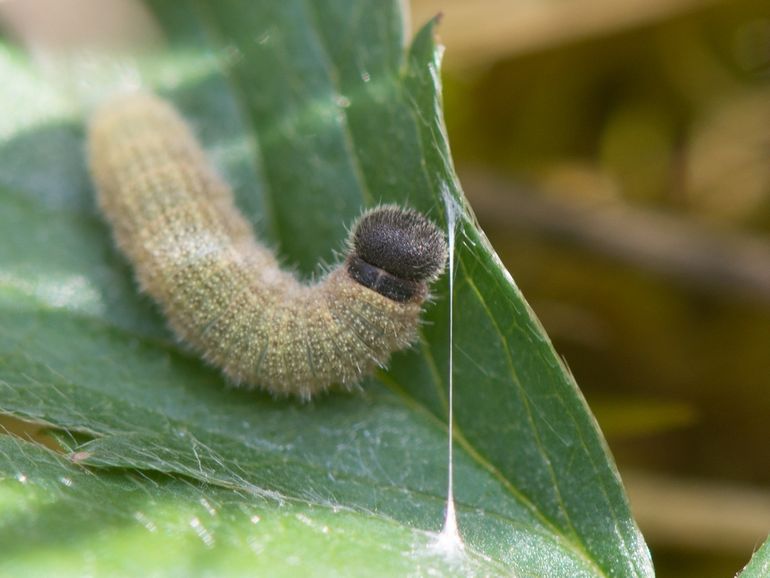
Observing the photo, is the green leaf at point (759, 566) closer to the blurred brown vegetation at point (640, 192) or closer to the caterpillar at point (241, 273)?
the caterpillar at point (241, 273)

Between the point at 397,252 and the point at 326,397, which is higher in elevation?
the point at 397,252

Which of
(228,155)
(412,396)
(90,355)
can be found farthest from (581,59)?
(90,355)

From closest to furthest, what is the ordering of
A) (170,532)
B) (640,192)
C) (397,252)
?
(170,532), (397,252), (640,192)

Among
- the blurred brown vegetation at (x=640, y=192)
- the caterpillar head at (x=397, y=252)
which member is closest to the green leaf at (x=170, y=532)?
the caterpillar head at (x=397, y=252)

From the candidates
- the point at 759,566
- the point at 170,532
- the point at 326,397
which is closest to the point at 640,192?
the point at 326,397

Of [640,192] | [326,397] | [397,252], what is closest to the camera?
[397,252]

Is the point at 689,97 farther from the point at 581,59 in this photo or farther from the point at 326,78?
the point at 326,78

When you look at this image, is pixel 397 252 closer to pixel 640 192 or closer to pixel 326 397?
pixel 326 397
